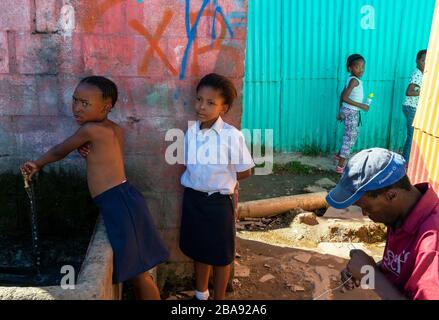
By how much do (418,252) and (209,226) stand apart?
5.21 ft

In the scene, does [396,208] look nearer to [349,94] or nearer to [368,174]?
[368,174]

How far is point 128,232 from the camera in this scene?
9.04 feet

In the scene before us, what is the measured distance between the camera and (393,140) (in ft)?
24.0

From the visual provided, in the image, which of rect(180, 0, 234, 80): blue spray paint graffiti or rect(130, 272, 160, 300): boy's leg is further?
rect(180, 0, 234, 80): blue spray paint graffiti

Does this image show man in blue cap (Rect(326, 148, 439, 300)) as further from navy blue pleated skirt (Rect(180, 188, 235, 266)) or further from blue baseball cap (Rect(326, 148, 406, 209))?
navy blue pleated skirt (Rect(180, 188, 235, 266))

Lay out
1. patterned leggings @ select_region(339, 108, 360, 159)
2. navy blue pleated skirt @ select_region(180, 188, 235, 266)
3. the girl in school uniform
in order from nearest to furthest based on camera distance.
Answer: the girl in school uniform → navy blue pleated skirt @ select_region(180, 188, 235, 266) → patterned leggings @ select_region(339, 108, 360, 159)

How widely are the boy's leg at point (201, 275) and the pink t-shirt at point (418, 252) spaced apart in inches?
61.3

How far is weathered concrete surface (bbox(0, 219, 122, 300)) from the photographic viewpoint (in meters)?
2.06

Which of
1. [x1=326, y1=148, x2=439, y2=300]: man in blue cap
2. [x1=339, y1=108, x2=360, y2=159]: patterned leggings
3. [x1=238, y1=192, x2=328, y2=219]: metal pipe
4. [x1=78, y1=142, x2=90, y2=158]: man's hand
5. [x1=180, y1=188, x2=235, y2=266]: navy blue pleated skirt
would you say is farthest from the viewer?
[x1=339, y1=108, x2=360, y2=159]: patterned leggings

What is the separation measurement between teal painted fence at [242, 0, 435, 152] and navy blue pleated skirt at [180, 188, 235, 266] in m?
3.91

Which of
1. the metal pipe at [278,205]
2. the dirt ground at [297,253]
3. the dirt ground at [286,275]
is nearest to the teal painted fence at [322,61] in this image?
the dirt ground at [297,253]

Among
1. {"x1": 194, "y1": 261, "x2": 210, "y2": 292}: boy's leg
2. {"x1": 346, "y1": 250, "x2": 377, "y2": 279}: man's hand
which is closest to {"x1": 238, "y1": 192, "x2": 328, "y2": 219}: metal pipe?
{"x1": 194, "y1": 261, "x2": 210, "y2": 292}: boy's leg

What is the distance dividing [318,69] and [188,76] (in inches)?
162

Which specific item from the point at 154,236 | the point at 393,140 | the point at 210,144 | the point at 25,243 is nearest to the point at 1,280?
the point at 25,243
